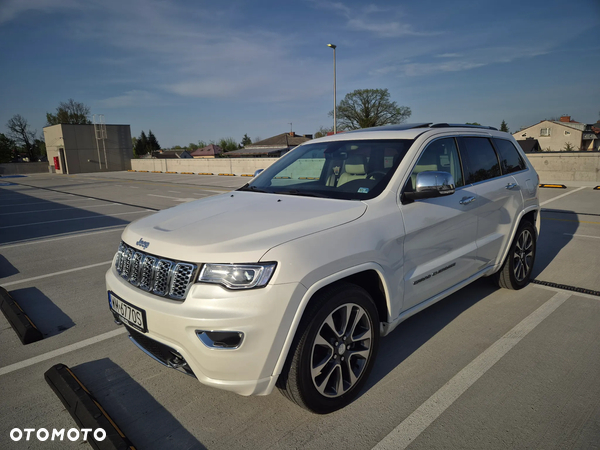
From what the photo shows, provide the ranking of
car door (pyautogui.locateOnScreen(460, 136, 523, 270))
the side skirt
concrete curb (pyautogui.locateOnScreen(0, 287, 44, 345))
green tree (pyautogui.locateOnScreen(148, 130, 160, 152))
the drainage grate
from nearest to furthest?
the side skirt
concrete curb (pyautogui.locateOnScreen(0, 287, 44, 345))
car door (pyautogui.locateOnScreen(460, 136, 523, 270))
the drainage grate
green tree (pyautogui.locateOnScreen(148, 130, 160, 152))

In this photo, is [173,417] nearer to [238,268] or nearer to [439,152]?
[238,268]

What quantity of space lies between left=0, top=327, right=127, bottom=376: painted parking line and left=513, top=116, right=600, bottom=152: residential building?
292ft

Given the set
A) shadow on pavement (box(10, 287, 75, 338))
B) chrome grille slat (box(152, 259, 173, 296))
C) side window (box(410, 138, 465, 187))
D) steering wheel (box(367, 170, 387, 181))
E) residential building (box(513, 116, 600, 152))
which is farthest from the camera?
residential building (box(513, 116, 600, 152))

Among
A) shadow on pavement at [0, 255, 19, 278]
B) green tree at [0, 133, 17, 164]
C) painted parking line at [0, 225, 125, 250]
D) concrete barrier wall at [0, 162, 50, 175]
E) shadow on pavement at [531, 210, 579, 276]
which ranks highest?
green tree at [0, 133, 17, 164]

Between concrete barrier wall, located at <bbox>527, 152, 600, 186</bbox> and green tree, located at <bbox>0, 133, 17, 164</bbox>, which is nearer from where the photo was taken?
concrete barrier wall, located at <bbox>527, 152, 600, 186</bbox>

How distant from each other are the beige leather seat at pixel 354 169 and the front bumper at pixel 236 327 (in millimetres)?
1353

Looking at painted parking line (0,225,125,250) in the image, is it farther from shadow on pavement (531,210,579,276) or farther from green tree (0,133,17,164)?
green tree (0,133,17,164)

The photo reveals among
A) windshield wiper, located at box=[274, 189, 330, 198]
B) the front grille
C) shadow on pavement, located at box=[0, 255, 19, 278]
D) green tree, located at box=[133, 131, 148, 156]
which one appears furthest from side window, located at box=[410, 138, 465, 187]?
green tree, located at box=[133, 131, 148, 156]

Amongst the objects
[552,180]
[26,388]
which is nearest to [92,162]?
[552,180]

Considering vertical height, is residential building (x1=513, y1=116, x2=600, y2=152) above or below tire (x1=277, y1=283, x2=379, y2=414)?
above

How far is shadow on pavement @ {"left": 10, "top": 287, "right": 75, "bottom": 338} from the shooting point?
3881mm

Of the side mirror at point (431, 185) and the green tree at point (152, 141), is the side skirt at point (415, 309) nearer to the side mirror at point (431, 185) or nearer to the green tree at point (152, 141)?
the side mirror at point (431, 185)

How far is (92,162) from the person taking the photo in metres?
46.9

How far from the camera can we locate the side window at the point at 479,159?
373 cm
